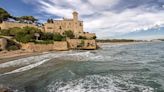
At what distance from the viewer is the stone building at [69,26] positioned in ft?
237

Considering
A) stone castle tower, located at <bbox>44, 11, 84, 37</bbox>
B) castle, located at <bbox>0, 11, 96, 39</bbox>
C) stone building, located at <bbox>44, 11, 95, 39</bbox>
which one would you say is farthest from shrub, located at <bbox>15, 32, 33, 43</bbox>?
stone castle tower, located at <bbox>44, 11, 84, 37</bbox>

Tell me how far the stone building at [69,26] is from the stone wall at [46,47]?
1744 centimetres

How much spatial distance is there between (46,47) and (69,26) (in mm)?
28531

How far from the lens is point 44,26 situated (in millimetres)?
71250

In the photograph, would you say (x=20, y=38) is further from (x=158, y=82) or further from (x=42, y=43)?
(x=158, y=82)

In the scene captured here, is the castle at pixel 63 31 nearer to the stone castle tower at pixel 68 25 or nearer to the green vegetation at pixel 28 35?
the stone castle tower at pixel 68 25

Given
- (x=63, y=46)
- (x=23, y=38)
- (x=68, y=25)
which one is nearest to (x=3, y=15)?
(x=23, y=38)

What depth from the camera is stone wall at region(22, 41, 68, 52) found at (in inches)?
1842

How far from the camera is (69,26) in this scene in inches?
3088

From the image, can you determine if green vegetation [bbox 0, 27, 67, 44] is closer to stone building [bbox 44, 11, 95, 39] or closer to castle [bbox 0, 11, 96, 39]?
castle [bbox 0, 11, 96, 39]

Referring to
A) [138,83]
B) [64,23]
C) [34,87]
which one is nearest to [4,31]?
[64,23]

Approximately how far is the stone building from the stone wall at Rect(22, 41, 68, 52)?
17.4m

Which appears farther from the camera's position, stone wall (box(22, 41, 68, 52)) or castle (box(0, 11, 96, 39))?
castle (box(0, 11, 96, 39))

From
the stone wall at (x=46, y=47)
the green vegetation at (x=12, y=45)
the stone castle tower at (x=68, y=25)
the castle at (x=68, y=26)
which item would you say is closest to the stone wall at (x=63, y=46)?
the stone wall at (x=46, y=47)
